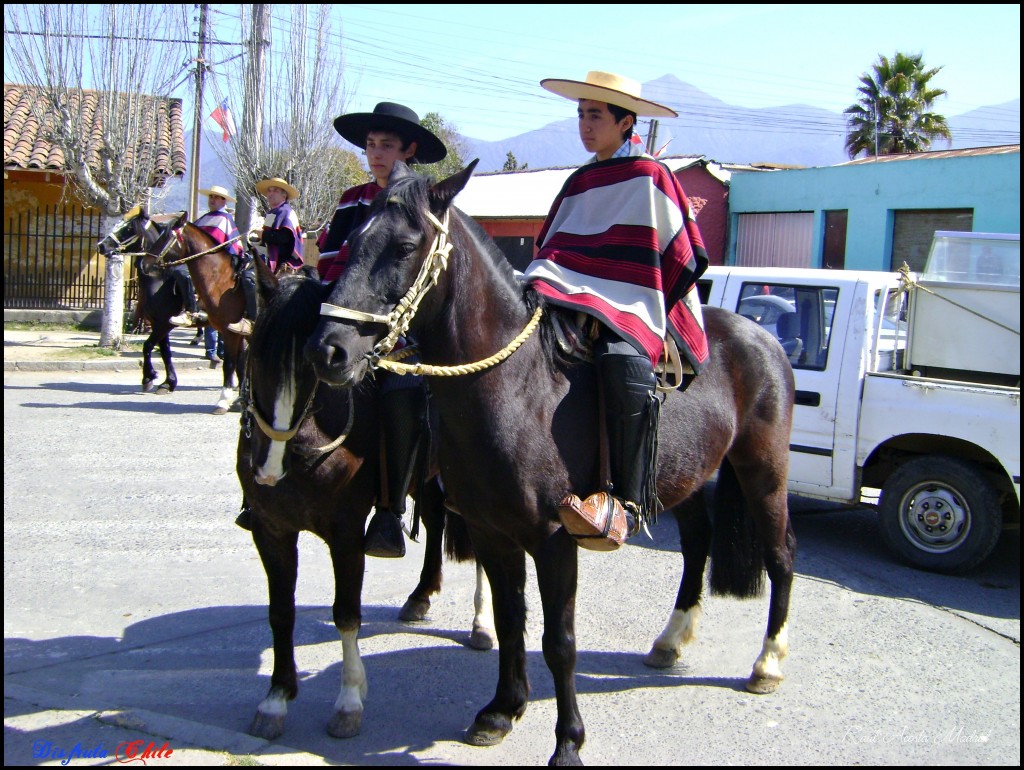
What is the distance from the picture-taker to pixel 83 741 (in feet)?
12.4

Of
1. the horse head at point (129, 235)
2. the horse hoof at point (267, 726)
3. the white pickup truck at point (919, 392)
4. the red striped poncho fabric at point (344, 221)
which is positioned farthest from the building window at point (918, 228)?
the horse hoof at point (267, 726)

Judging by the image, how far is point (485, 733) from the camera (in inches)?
158

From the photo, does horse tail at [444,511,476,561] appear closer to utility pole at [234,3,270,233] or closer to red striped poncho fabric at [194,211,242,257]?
red striped poncho fabric at [194,211,242,257]

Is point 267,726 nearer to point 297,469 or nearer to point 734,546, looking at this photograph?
point 297,469

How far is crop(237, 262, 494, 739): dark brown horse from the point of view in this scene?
3.69 m

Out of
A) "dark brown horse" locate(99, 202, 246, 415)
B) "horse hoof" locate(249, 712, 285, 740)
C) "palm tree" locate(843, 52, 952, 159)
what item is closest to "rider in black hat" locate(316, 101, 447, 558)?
"horse hoof" locate(249, 712, 285, 740)

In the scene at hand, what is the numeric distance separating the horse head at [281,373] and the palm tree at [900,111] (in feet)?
105

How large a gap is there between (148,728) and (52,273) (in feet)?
63.4

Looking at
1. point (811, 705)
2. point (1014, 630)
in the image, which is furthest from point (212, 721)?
point (1014, 630)

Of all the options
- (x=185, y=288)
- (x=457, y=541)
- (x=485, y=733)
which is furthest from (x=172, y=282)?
(x=485, y=733)

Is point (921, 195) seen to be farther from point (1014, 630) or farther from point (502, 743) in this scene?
point (502, 743)

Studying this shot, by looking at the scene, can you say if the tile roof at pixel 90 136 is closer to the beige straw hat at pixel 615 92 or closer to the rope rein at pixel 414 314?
the beige straw hat at pixel 615 92

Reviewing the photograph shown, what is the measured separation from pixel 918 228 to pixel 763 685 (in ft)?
56.1

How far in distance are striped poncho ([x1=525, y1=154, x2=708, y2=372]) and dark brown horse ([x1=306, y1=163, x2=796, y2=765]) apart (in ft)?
0.78
